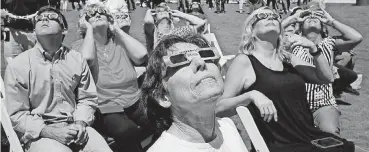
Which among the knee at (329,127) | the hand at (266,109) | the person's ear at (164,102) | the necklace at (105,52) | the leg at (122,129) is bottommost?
the knee at (329,127)

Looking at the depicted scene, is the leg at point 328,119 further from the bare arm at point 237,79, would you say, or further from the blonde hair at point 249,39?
the bare arm at point 237,79

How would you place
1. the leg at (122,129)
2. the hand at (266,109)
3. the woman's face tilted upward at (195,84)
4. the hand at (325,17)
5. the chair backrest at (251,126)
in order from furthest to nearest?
the hand at (325,17) → the leg at (122,129) → the hand at (266,109) → the chair backrest at (251,126) → the woman's face tilted upward at (195,84)

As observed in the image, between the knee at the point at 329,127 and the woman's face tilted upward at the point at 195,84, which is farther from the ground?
the woman's face tilted upward at the point at 195,84

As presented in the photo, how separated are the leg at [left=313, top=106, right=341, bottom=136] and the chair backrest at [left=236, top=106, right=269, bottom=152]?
1.76m

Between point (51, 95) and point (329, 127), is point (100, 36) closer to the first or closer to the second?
point (51, 95)

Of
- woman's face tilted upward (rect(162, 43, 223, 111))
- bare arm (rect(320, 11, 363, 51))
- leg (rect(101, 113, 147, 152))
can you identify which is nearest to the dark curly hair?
woman's face tilted upward (rect(162, 43, 223, 111))

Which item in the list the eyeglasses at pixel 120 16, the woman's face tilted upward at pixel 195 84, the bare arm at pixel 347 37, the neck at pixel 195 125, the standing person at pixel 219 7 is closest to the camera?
the woman's face tilted upward at pixel 195 84

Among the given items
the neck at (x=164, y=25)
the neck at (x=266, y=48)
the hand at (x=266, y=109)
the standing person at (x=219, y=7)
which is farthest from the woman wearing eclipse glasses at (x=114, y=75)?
the standing person at (x=219, y=7)

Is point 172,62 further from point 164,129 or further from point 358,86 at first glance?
point 358,86

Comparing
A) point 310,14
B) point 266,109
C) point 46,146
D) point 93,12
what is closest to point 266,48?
point 266,109

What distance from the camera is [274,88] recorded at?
334cm

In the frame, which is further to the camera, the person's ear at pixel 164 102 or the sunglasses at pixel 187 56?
the person's ear at pixel 164 102

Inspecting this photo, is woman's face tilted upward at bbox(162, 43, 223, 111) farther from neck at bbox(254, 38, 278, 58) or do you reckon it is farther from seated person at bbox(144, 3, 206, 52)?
seated person at bbox(144, 3, 206, 52)

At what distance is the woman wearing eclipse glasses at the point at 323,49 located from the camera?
4.29m
